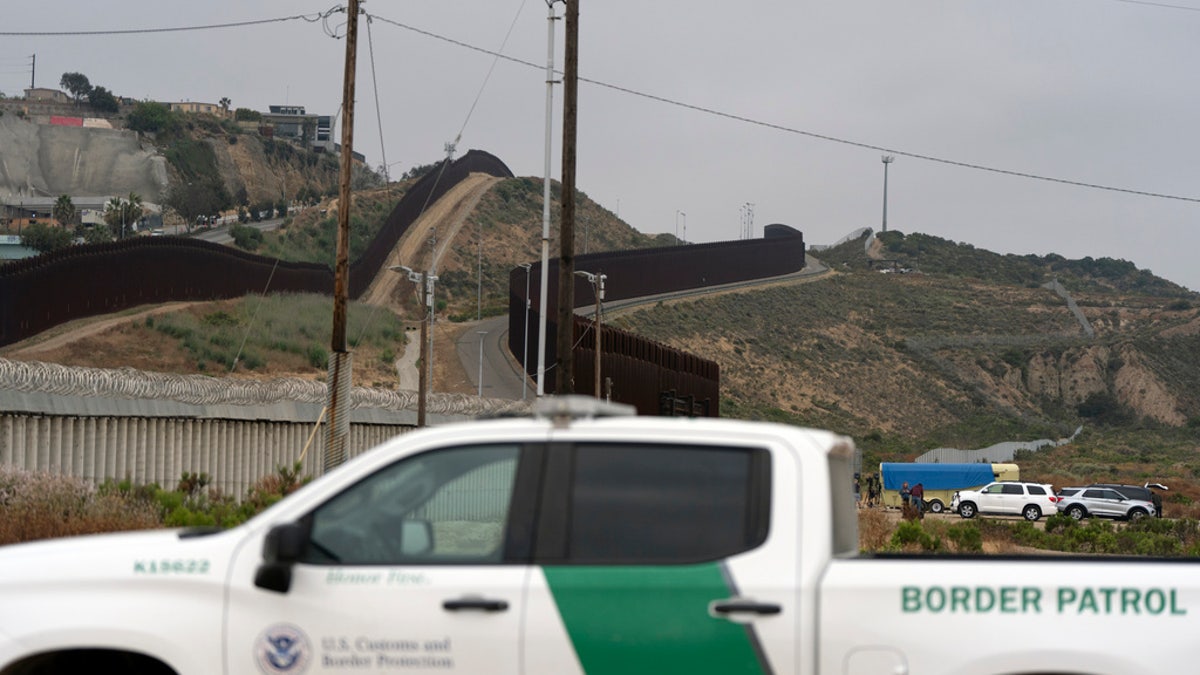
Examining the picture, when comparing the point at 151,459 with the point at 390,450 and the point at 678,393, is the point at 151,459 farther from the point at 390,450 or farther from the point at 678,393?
the point at 678,393

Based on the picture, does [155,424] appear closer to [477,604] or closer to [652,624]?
[477,604]

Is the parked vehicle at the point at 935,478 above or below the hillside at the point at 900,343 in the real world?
below

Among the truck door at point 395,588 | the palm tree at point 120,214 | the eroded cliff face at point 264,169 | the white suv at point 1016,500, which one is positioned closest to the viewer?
the truck door at point 395,588

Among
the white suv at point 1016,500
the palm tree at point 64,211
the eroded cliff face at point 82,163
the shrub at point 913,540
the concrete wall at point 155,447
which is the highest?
the eroded cliff face at point 82,163

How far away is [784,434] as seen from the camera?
241 inches

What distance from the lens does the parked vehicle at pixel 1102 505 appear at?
51.8 meters

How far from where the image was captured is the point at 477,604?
19.1 ft

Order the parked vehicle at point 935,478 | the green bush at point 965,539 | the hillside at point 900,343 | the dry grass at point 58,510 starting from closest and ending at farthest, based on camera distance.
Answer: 1. the dry grass at point 58,510
2. the green bush at point 965,539
3. the parked vehicle at point 935,478
4. the hillside at point 900,343

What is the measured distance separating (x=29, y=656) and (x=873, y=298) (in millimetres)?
134628

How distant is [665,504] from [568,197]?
1896 cm

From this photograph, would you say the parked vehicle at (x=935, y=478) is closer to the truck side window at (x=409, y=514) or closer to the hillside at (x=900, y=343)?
the hillside at (x=900, y=343)

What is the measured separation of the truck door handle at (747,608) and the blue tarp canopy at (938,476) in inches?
2289

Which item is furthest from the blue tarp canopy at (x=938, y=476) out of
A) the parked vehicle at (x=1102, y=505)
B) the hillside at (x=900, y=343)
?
the hillside at (x=900, y=343)

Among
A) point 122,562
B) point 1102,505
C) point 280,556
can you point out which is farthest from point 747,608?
point 1102,505
